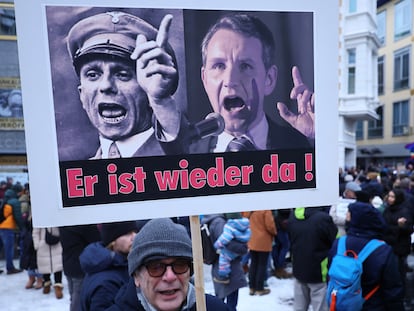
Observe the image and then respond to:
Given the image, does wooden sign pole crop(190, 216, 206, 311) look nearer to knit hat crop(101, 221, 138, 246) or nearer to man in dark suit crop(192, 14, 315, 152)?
man in dark suit crop(192, 14, 315, 152)

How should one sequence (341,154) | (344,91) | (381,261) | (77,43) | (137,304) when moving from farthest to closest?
(344,91)
(341,154)
(381,261)
(137,304)
(77,43)

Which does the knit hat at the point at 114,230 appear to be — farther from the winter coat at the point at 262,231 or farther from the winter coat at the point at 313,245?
the winter coat at the point at 262,231

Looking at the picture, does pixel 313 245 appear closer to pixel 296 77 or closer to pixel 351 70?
pixel 296 77

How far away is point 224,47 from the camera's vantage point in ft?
4.32

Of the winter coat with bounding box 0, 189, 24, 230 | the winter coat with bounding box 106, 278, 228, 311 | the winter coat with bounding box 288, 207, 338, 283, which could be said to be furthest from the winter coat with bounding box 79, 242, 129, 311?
the winter coat with bounding box 0, 189, 24, 230

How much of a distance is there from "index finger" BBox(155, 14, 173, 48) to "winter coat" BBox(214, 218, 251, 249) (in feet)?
8.87

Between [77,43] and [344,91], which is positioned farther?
[344,91]

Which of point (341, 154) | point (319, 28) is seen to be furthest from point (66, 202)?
point (341, 154)

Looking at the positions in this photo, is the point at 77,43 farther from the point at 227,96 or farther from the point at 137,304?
the point at 137,304

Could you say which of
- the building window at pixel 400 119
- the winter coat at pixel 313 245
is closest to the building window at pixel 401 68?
the building window at pixel 400 119

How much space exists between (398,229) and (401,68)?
25189 mm

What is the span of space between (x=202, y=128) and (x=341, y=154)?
55.6 ft

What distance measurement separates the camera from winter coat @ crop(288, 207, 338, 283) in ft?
11.5

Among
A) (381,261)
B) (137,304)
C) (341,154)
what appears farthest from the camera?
(341,154)
